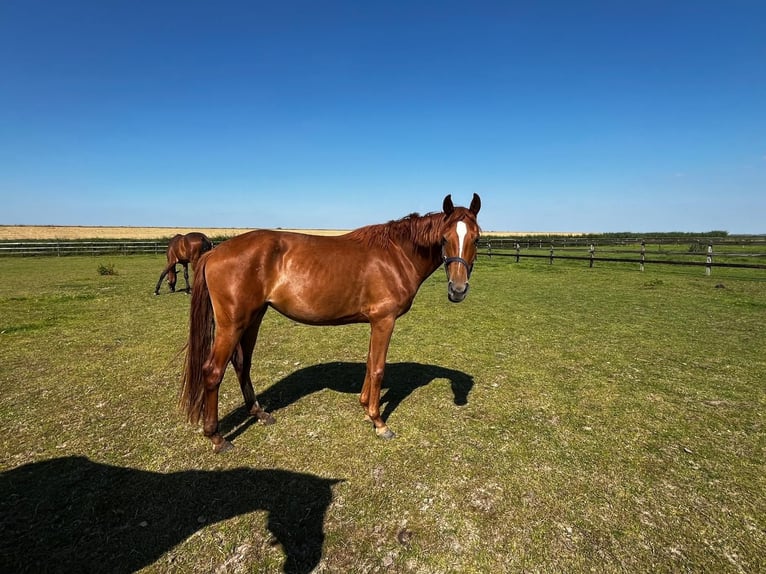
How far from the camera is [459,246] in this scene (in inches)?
141

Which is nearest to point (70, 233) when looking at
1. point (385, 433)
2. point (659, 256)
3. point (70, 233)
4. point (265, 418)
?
point (70, 233)

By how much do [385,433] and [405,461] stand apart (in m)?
0.48

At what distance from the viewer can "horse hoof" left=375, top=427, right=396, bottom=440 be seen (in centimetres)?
385

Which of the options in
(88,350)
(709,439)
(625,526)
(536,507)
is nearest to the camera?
(625,526)

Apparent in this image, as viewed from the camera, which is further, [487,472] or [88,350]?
[88,350]

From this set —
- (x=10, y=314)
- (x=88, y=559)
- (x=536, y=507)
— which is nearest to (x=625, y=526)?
(x=536, y=507)

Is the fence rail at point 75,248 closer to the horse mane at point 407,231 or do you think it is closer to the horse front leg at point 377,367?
the horse mane at point 407,231

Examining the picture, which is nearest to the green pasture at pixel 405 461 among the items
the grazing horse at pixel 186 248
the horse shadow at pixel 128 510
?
the horse shadow at pixel 128 510

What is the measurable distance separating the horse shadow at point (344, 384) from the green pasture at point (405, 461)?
0.04 metres

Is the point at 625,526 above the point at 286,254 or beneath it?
beneath

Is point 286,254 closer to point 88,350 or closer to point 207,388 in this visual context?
point 207,388

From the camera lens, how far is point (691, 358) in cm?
606

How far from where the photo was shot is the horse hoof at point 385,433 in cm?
385

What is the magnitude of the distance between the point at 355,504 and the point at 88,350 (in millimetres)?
6423
